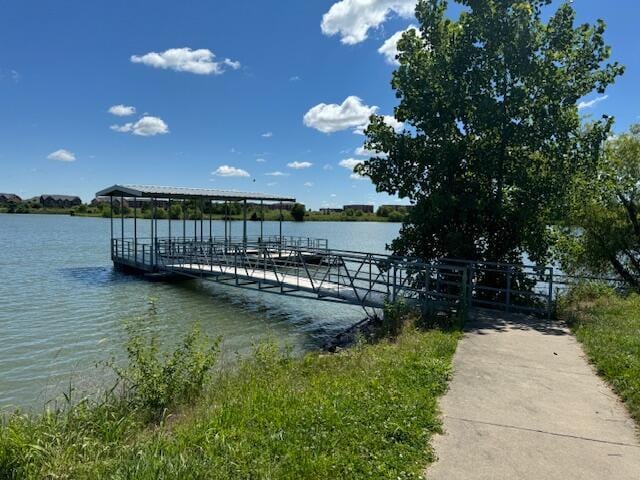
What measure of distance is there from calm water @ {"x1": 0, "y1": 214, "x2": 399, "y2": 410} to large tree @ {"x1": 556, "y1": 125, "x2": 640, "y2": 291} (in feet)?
29.5

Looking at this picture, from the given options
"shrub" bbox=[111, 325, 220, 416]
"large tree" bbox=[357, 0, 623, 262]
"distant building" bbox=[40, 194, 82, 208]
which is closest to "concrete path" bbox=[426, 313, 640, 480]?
"shrub" bbox=[111, 325, 220, 416]

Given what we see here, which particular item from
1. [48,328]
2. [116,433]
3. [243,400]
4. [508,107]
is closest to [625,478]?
[243,400]

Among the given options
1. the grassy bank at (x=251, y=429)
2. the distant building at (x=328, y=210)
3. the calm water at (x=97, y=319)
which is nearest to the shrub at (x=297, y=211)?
the distant building at (x=328, y=210)

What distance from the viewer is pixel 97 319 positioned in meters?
13.8

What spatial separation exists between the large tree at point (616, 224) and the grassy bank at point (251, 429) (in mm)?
13215

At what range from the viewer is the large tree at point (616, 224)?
16.5 meters

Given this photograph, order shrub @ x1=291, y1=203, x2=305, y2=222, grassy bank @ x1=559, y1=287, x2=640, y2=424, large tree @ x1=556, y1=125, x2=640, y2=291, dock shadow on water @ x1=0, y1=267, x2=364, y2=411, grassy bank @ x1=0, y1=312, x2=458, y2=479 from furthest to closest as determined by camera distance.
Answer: shrub @ x1=291, y1=203, x2=305, y2=222, large tree @ x1=556, y1=125, x2=640, y2=291, dock shadow on water @ x1=0, y1=267, x2=364, y2=411, grassy bank @ x1=559, y1=287, x2=640, y2=424, grassy bank @ x1=0, y1=312, x2=458, y2=479

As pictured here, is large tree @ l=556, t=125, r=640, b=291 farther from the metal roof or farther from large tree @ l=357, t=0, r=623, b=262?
the metal roof

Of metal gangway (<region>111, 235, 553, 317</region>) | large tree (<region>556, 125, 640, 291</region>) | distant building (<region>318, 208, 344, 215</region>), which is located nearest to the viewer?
metal gangway (<region>111, 235, 553, 317</region>)

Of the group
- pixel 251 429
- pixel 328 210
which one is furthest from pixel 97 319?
pixel 328 210

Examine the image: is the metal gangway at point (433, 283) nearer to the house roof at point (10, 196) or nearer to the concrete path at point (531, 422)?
the concrete path at point (531, 422)

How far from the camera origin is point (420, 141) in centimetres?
1313

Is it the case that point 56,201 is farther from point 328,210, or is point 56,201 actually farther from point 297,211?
point 297,211

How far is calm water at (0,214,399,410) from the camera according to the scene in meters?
9.13
